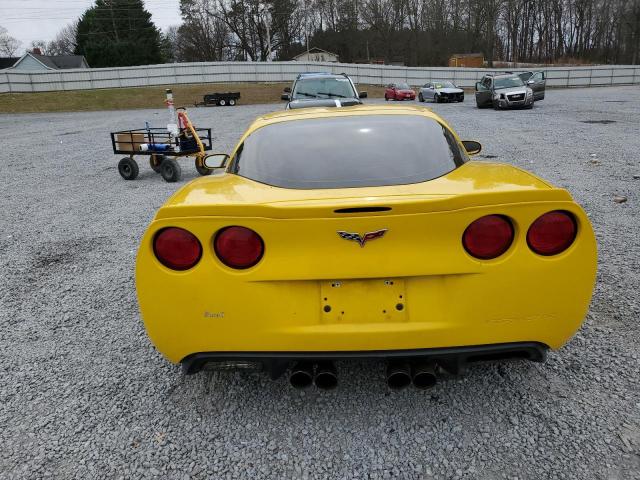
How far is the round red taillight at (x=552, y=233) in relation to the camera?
209 cm

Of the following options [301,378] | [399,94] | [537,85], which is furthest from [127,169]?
[399,94]

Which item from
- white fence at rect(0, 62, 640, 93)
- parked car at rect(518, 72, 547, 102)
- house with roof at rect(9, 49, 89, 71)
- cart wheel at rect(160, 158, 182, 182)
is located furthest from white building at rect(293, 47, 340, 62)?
cart wheel at rect(160, 158, 182, 182)

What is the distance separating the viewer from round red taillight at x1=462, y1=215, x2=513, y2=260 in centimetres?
207

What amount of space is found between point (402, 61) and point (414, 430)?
234ft

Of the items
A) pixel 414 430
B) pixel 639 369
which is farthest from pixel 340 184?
pixel 639 369

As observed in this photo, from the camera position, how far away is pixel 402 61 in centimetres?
6756

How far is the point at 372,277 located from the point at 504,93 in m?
21.0

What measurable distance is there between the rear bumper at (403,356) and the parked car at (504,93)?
2063cm

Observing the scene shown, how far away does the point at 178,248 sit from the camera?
2135 millimetres

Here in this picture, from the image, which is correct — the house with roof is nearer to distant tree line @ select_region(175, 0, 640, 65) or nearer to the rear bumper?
distant tree line @ select_region(175, 0, 640, 65)

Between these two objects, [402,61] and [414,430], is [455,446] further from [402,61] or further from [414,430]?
[402,61]

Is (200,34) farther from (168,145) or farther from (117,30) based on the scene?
(168,145)

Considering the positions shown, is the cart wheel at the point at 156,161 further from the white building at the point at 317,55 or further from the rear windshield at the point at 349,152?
the white building at the point at 317,55

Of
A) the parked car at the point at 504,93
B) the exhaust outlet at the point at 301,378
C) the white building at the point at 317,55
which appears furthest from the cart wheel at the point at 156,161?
the white building at the point at 317,55
